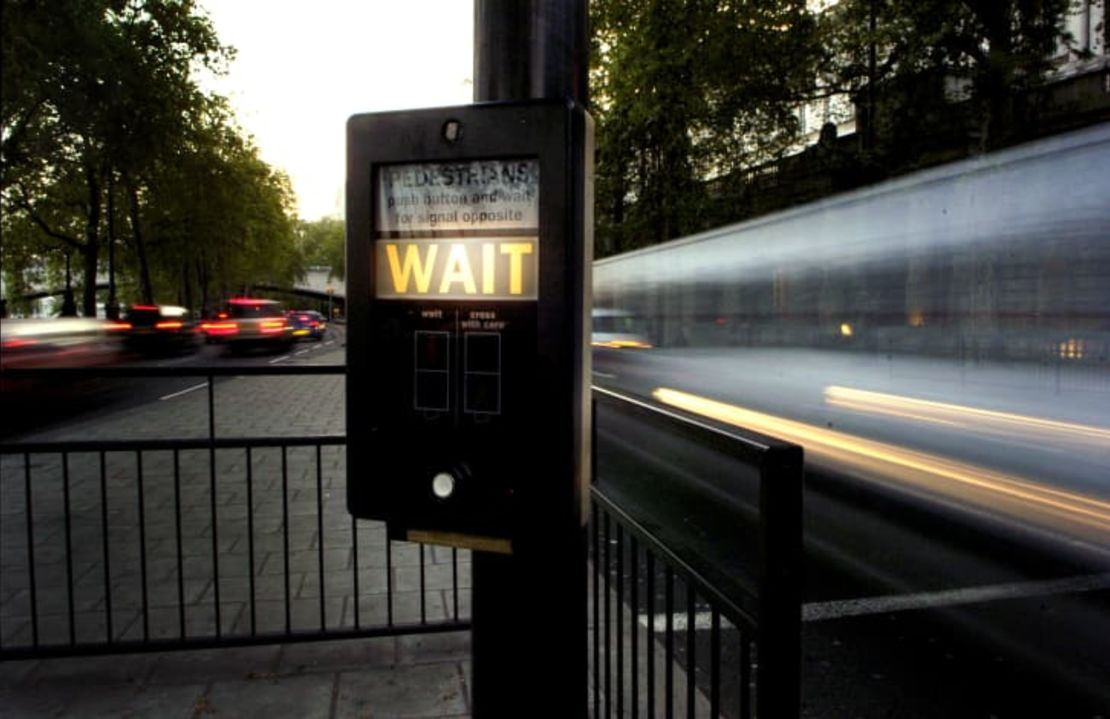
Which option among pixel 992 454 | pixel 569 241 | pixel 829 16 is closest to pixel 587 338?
pixel 569 241

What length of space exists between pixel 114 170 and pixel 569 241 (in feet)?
111

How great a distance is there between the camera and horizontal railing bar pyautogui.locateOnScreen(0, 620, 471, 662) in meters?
3.57

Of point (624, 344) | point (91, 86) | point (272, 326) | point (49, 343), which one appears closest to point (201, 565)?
point (49, 343)

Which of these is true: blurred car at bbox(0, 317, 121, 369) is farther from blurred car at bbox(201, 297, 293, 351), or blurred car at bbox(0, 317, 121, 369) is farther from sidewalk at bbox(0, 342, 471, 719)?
blurred car at bbox(201, 297, 293, 351)

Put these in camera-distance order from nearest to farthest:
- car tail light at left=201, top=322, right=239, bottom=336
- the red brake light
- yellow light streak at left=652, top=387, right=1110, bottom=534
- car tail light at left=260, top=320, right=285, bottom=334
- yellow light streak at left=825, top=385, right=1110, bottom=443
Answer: yellow light streak at left=825, top=385, right=1110, bottom=443, yellow light streak at left=652, top=387, right=1110, bottom=534, the red brake light, car tail light at left=201, top=322, right=239, bottom=336, car tail light at left=260, top=320, right=285, bottom=334

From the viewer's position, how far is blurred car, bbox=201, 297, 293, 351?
32625mm

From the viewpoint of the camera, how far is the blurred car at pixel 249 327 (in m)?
32.6

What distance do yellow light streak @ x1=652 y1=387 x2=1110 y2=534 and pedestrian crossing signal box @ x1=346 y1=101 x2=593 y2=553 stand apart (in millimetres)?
3038

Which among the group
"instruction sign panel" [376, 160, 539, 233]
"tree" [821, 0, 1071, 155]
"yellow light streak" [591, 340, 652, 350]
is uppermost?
"tree" [821, 0, 1071, 155]

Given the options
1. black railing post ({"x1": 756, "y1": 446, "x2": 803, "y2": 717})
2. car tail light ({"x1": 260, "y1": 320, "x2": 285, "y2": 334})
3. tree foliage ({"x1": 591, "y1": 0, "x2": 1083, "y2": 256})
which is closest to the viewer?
black railing post ({"x1": 756, "y1": 446, "x2": 803, "y2": 717})

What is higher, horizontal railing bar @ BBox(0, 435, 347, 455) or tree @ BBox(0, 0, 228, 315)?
tree @ BBox(0, 0, 228, 315)

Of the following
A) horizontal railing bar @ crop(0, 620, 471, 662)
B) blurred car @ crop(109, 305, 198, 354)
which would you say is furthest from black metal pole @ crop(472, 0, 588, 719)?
blurred car @ crop(109, 305, 198, 354)

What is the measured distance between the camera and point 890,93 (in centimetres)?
1700

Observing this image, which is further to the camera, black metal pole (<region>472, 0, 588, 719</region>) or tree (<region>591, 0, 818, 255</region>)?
tree (<region>591, 0, 818, 255</region>)
